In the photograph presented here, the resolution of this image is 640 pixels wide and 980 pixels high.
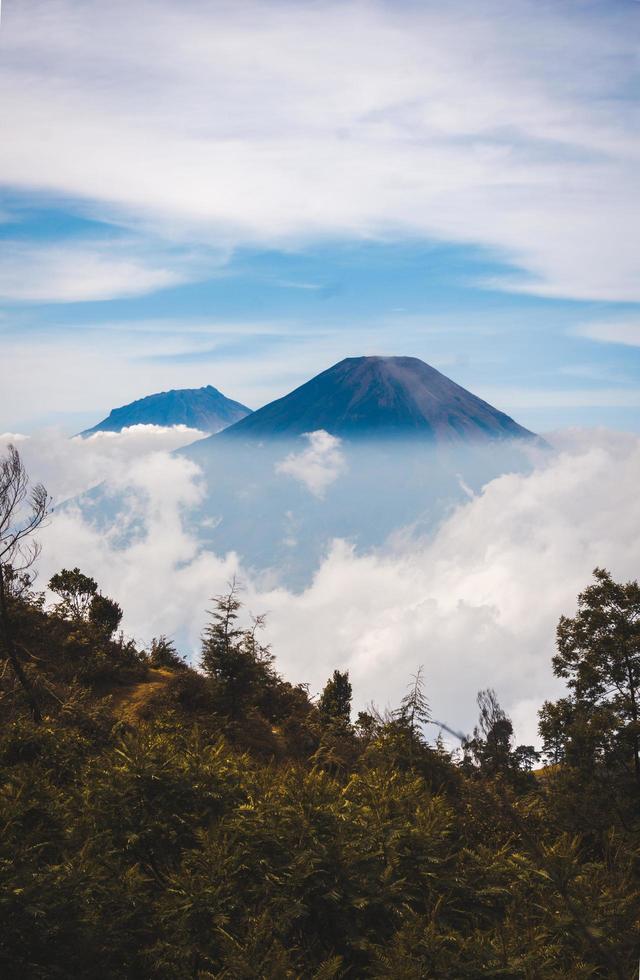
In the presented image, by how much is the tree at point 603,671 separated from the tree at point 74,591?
2327 cm

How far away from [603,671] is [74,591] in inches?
993

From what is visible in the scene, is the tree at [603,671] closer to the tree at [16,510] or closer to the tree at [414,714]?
the tree at [414,714]

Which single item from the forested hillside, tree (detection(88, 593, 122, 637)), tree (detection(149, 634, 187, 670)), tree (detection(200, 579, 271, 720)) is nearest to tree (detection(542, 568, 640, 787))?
the forested hillside

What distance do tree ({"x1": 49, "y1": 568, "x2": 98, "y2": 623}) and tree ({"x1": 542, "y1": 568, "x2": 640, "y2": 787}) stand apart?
2327 centimetres

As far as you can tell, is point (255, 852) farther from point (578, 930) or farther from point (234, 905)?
point (578, 930)

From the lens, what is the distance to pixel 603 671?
60.5 feet

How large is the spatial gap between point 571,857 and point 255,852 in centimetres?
346

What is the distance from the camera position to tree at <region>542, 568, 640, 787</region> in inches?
681

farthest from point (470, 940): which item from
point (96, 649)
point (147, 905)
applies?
point (96, 649)

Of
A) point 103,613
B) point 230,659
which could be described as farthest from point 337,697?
point 103,613

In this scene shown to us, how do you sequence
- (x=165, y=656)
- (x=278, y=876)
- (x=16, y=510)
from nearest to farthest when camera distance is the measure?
(x=278, y=876), (x=16, y=510), (x=165, y=656)

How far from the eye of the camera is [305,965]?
6.63 metres

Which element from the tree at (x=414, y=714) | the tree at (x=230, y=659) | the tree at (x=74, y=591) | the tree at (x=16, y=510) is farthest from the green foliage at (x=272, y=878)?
the tree at (x=74, y=591)

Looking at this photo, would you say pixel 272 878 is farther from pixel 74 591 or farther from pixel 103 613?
pixel 74 591
